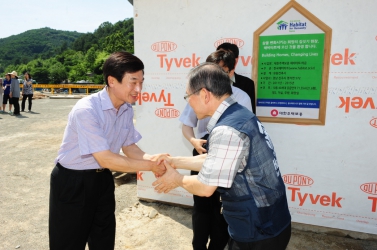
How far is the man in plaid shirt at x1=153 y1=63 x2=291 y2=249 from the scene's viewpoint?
1.47 metres

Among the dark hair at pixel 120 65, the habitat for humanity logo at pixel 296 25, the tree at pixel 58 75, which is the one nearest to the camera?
the dark hair at pixel 120 65

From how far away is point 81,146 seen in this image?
1998 millimetres

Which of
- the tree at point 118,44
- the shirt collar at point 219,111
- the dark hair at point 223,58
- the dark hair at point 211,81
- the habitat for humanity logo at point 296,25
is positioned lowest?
the shirt collar at point 219,111

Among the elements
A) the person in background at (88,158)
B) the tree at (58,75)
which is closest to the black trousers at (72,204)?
the person in background at (88,158)

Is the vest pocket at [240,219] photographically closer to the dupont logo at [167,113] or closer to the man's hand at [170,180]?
the man's hand at [170,180]

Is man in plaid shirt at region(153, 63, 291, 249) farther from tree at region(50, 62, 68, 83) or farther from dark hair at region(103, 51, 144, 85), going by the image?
tree at region(50, 62, 68, 83)

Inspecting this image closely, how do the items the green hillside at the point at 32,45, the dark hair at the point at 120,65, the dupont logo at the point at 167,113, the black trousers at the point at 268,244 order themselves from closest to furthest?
the black trousers at the point at 268,244 < the dark hair at the point at 120,65 < the dupont logo at the point at 167,113 < the green hillside at the point at 32,45

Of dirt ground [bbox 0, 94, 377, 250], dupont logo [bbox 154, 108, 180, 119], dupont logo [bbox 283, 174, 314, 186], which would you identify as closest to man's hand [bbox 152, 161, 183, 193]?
dirt ground [bbox 0, 94, 377, 250]

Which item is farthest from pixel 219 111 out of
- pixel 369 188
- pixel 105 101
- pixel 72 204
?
pixel 369 188

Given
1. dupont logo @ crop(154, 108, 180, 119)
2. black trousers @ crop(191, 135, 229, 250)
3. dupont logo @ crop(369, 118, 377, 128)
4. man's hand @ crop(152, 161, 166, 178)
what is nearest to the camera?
man's hand @ crop(152, 161, 166, 178)

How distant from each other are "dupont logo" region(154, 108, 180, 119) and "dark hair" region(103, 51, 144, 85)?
6.57 ft

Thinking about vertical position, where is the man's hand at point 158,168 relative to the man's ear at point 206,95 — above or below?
below

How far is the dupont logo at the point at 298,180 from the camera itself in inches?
141

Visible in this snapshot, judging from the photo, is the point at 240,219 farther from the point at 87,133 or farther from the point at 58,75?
the point at 58,75
